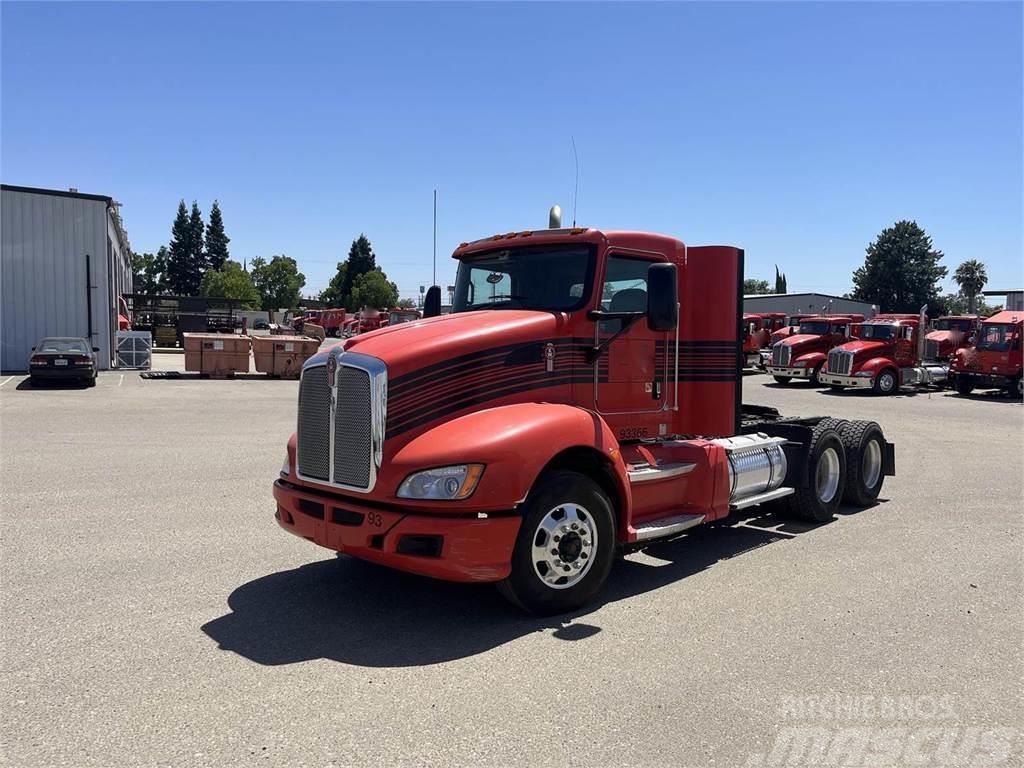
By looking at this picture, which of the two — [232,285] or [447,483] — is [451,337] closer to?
[447,483]

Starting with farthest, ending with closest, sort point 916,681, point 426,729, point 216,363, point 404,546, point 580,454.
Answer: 1. point 216,363
2. point 580,454
3. point 404,546
4. point 916,681
5. point 426,729

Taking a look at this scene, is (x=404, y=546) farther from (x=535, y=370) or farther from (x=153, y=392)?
(x=153, y=392)

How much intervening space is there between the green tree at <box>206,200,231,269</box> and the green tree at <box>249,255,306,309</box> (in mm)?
8076

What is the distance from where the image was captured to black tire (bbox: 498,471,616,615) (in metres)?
5.17

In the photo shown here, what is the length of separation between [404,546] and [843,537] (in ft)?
15.8

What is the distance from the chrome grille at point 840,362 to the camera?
2649cm

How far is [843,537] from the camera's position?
7.75m

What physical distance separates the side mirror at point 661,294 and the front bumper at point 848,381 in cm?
2232

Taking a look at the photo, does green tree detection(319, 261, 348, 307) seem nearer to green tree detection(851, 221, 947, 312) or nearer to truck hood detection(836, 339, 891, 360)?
green tree detection(851, 221, 947, 312)

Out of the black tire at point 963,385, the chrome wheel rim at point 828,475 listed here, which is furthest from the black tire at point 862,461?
the black tire at point 963,385

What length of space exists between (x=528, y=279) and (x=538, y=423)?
160cm

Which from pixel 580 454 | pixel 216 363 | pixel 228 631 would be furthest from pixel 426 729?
pixel 216 363

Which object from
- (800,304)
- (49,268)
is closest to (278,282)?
(800,304)

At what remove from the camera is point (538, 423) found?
207 inches
